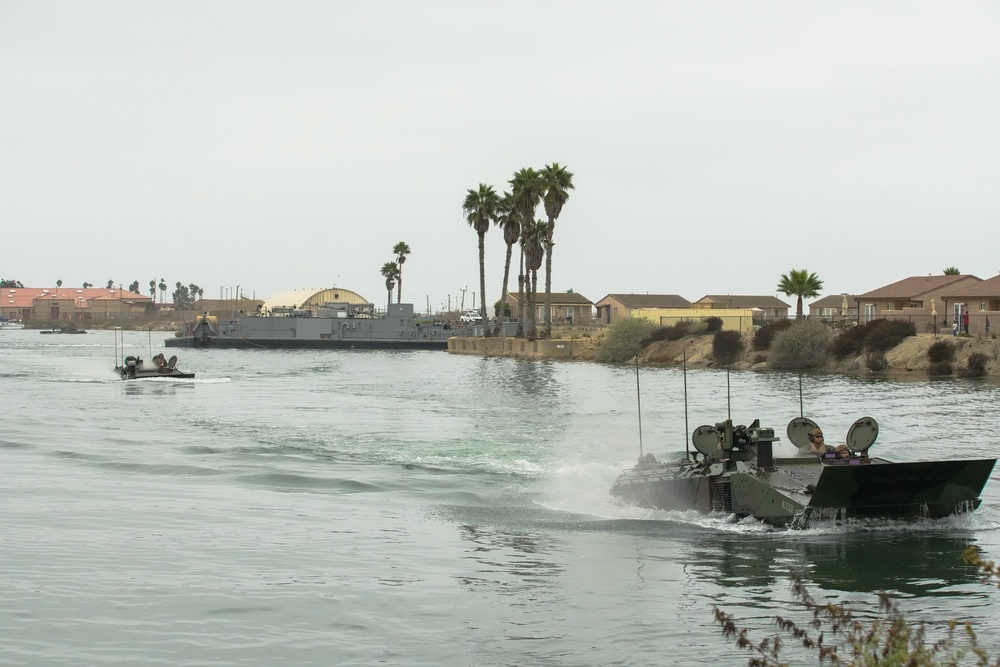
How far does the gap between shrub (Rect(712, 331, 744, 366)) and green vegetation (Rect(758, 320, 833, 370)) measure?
5.16 metres

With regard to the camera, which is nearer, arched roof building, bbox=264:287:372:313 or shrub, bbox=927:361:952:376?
shrub, bbox=927:361:952:376

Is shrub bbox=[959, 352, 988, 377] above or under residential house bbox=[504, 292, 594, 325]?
under

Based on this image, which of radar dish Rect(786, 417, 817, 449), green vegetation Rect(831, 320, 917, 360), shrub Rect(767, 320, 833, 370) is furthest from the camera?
shrub Rect(767, 320, 833, 370)

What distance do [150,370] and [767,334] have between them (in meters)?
40.5

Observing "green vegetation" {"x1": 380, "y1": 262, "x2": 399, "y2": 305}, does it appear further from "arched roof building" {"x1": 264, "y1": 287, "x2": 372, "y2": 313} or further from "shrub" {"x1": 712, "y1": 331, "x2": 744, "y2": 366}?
"shrub" {"x1": 712, "y1": 331, "x2": 744, "y2": 366}

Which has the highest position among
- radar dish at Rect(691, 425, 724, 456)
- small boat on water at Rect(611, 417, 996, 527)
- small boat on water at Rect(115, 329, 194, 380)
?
small boat on water at Rect(115, 329, 194, 380)

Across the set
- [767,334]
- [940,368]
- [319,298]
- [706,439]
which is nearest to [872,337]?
[940,368]

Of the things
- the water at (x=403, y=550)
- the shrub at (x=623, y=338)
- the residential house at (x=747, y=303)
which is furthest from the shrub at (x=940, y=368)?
the residential house at (x=747, y=303)

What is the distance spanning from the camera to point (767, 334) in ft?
263

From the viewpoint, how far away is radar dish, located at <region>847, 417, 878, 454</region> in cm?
2108

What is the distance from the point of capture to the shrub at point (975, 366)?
62219mm

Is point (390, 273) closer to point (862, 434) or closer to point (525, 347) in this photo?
point (525, 347)

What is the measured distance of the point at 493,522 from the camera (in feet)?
73.6

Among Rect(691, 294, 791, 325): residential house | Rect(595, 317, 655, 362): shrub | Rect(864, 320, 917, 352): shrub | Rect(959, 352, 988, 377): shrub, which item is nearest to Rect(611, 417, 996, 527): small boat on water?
Rect(959, 352, 988, 377): shrub
